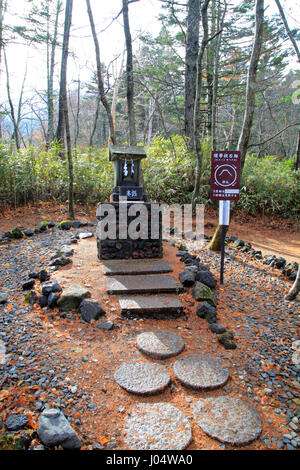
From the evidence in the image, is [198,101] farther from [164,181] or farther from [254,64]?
Result: [164,181]

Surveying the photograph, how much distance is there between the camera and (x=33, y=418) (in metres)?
1.76

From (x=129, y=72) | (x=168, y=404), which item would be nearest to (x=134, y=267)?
(x=168, y=404)

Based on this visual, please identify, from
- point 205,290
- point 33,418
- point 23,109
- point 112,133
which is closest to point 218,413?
point 33,418

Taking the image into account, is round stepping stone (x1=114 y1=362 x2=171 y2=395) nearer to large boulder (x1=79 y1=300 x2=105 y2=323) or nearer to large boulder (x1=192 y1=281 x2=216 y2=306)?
large boulder (x1=79 y1=300 x2=105 y2=323)

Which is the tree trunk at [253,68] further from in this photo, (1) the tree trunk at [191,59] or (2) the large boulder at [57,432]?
(1) the tree trunk at [191,59]

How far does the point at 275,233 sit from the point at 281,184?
1775 mm

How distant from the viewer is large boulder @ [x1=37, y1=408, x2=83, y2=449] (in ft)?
5.24

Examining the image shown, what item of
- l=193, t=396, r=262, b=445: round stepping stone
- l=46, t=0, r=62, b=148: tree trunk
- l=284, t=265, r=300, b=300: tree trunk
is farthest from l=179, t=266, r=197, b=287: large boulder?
l=46, t=0, r=62, b=148: tree trunk

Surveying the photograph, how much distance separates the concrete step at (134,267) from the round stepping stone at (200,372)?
1633mm

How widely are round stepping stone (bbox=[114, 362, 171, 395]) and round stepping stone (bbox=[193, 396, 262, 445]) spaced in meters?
0.30

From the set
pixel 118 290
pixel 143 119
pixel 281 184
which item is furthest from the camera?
pixel 143 119

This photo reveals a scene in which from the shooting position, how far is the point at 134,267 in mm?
4117

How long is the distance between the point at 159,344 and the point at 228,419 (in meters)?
0.89

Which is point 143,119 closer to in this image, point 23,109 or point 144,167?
point 23,109
